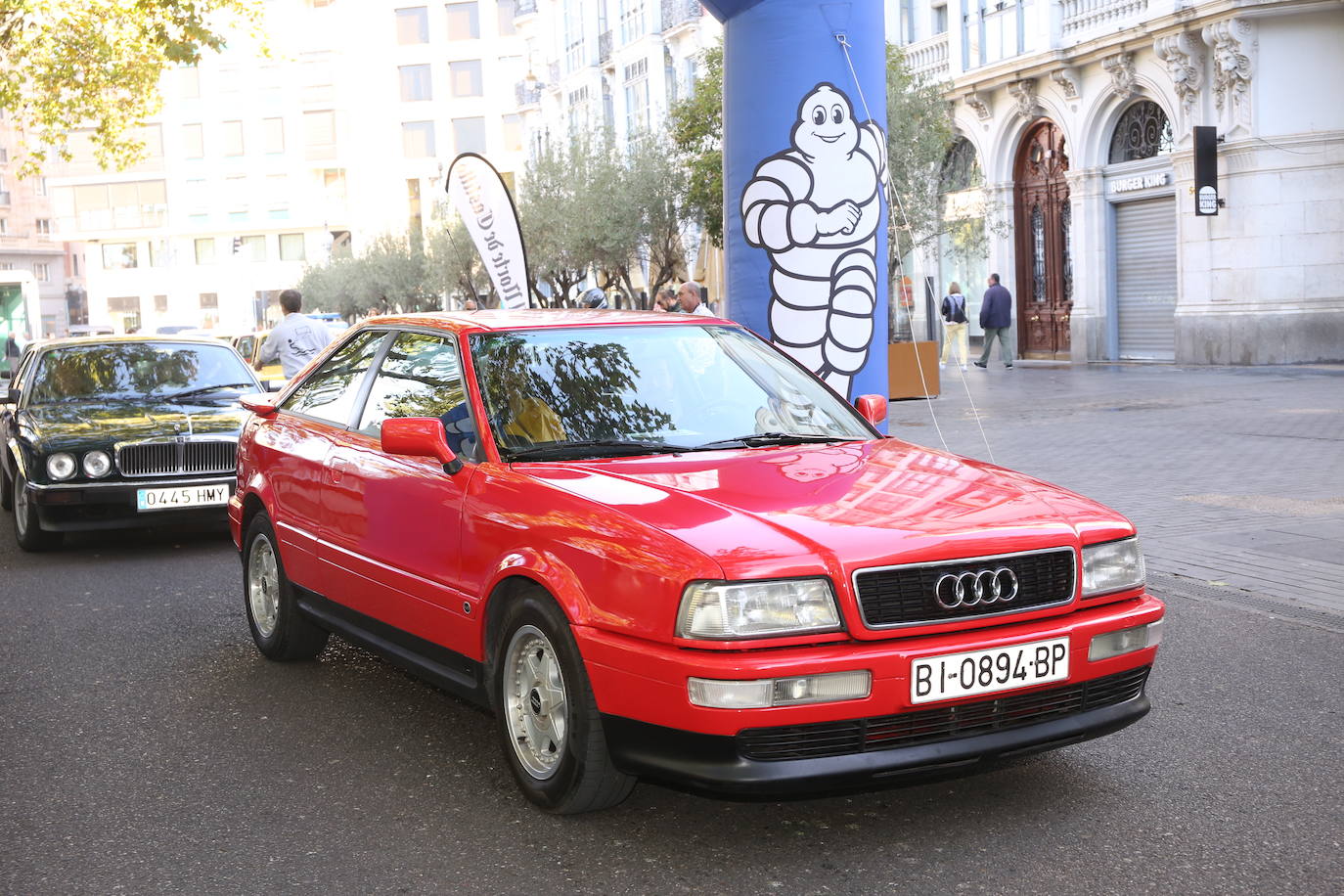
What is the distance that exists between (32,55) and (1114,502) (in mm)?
19668

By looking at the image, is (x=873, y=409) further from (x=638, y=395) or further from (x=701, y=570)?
(x=701, y=570)

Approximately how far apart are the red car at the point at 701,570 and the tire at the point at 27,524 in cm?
512

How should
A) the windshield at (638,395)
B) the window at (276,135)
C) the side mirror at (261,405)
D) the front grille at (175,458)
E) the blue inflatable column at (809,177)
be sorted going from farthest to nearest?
the window at (276,135) < the blue inflatable column at (809,177) < the front grille at (175,458) < the side mirror at (261,405) < the windshield at (638,395)

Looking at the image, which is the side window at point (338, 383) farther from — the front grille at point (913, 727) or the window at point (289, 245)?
the window at point (289, 245)

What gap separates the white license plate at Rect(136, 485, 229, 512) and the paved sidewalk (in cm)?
573

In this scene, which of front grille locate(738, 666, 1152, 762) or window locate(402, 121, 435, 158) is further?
window locate(402, 121, 435, 158)

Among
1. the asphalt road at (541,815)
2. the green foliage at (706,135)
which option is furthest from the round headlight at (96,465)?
the green foliage at (706,135)

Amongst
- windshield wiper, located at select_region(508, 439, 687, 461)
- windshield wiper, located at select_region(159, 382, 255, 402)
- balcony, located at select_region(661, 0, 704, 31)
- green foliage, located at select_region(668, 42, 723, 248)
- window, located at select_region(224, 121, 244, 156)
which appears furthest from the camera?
window, located at select_region(224, 121, 244, 156)

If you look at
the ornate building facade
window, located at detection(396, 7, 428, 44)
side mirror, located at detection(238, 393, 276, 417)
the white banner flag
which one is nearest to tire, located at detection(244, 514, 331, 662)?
side mirror, located at detection(238, 393, 276, 417)

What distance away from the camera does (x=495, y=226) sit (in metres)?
18.9

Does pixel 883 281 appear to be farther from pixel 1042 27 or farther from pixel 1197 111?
pixel 1042 27

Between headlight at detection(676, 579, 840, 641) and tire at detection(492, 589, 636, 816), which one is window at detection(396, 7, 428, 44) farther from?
headlight at detection(676, 579, 840, 641)

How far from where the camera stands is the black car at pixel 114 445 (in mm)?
9805

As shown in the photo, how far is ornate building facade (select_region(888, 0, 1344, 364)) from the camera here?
81.5 feet
